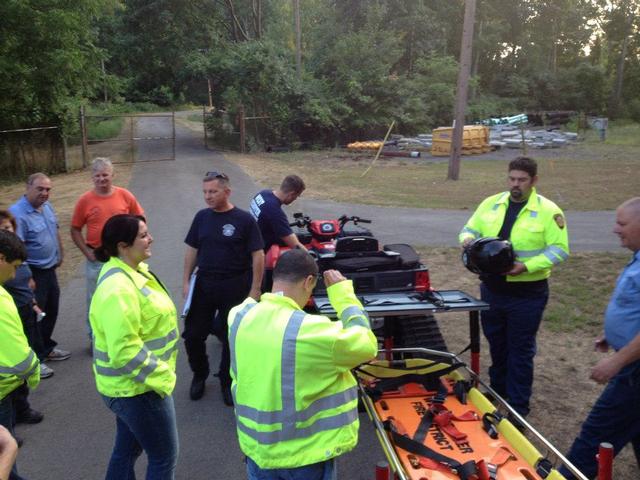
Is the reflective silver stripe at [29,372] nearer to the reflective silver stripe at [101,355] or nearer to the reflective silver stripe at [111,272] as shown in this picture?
the reflective silver stripe at [101,355]

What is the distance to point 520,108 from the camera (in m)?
50.8

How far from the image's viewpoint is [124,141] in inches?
1116

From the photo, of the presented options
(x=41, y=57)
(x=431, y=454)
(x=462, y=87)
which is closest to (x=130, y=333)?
(x=431, y=454)

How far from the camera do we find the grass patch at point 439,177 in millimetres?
15703

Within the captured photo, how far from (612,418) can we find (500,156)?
83.7ft

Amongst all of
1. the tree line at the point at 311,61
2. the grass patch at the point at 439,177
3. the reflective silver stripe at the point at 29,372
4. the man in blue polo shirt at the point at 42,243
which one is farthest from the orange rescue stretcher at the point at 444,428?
the tree line at the point at 311,61

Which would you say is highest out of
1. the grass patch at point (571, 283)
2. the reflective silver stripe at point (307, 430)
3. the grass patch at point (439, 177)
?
the reflective silver stripe at point (307, 430)

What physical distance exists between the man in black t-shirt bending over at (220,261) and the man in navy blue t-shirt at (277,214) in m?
0.56

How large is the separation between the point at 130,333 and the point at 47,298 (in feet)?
11.5

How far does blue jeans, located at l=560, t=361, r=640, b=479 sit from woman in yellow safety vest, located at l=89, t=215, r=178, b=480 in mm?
2412

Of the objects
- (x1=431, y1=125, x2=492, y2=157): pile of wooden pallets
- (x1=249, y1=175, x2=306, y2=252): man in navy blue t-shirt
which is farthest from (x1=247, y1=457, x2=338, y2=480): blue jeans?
(x1=431, y1=125, x2=492, y2=157): pile of wooden pallets

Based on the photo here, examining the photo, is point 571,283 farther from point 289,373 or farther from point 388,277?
point 289,373

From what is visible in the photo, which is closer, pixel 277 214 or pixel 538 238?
pixel 538 238

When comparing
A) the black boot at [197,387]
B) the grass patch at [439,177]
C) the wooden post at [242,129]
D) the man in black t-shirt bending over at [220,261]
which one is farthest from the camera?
the wooden post at [242,129]
